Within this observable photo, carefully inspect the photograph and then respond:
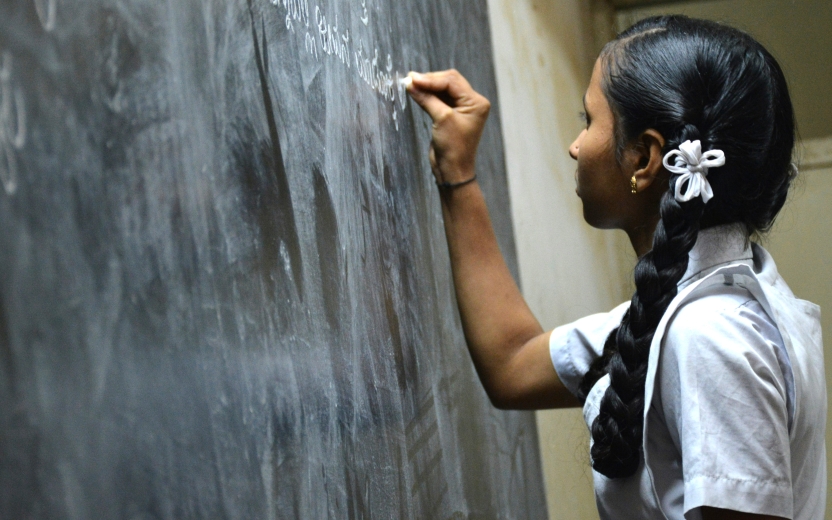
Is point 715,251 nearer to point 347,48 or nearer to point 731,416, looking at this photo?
point 731,416

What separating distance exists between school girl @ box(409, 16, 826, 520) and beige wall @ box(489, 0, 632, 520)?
0.62 metres

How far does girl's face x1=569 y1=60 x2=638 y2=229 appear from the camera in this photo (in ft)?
3.09

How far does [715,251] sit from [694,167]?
10 cm

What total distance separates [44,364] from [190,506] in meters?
0.16

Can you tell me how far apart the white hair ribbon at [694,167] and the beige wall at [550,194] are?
0.73m

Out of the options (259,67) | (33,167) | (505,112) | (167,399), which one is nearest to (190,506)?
(167,399)

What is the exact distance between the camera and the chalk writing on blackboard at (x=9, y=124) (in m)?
0.44

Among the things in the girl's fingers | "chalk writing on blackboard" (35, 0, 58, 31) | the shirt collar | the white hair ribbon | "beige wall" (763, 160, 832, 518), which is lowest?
"beige wall" (763, 160, 832, 518)

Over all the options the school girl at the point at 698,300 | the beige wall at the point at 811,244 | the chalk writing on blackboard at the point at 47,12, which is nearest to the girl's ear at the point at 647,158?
the school girl at the point at 698,300

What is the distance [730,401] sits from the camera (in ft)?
2.37

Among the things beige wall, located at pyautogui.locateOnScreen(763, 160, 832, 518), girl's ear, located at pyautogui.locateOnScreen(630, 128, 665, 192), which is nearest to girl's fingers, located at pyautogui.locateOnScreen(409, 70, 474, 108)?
girl's ear, located at pyautogui.locateOnScreen(630, 128, 665, 192)

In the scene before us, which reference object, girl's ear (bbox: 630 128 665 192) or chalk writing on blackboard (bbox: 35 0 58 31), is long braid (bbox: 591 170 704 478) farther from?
chalk writing on blackboard (bbox: 35 0 58 31)

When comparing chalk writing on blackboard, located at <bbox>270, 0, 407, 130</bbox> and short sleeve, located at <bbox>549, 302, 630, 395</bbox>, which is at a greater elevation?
→ chalk writing on blackboard, located at <bbox>270, 0, 407, 130</bbox>

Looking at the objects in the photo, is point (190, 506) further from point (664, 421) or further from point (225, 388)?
point (664, 421)
